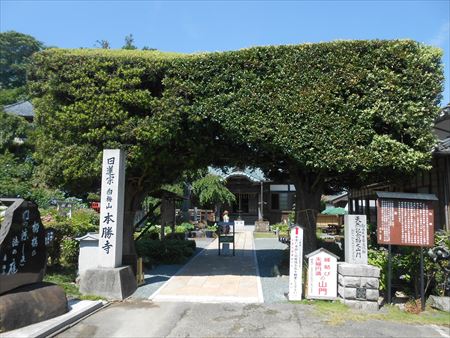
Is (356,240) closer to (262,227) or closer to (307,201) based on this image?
(307,201)

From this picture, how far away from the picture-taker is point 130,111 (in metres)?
11.5

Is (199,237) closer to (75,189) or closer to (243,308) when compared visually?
(75,189)

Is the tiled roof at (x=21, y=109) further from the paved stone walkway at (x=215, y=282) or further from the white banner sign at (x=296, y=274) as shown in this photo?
the white banner sign at (x=296, y=274)

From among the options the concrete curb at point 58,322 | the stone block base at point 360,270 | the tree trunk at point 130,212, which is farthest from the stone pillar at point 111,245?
the stone block base at point 360,270

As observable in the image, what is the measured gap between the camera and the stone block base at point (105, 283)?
954cm

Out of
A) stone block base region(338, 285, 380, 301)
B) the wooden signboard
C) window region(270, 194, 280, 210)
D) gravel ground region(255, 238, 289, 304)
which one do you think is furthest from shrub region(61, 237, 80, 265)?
window region(270, 194, 280, 210)

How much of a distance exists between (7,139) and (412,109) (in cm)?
2882

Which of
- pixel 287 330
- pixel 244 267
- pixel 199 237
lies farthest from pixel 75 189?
pixel 199 237

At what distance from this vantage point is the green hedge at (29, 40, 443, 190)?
10.8 metres

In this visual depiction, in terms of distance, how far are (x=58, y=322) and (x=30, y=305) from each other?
0.56 metres

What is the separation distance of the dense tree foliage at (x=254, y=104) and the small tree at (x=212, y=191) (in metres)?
20.1

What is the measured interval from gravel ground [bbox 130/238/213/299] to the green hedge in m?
3.32

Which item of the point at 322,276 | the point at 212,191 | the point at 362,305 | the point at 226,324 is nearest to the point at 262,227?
the point at 212,191

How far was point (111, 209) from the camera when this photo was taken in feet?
33.1
